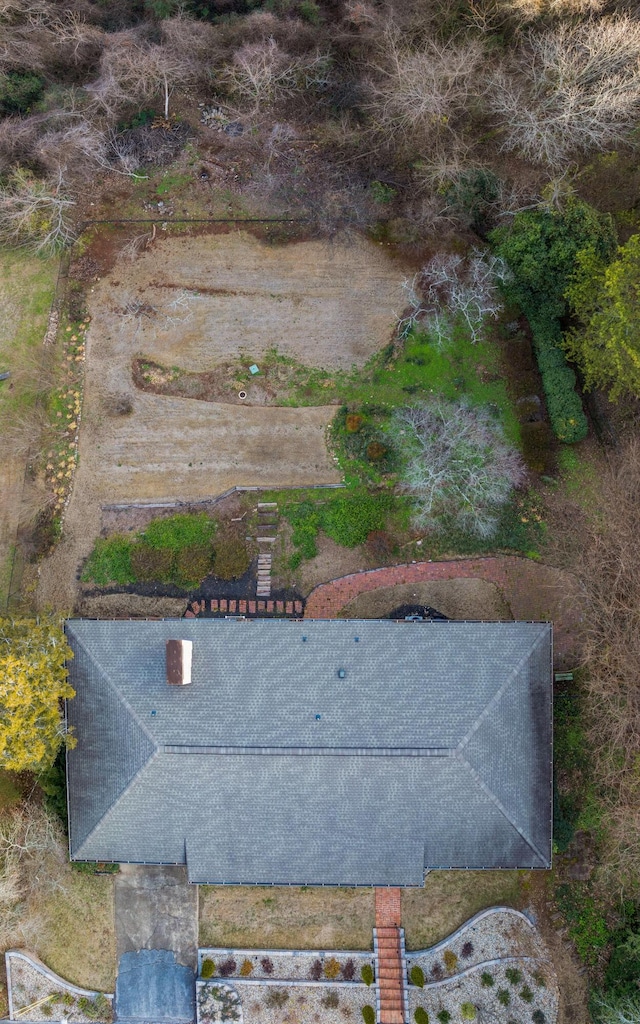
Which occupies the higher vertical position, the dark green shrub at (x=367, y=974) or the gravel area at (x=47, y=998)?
the dark green shrub at (x=367, y=974)

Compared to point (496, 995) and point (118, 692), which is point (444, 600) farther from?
point (496, 995)

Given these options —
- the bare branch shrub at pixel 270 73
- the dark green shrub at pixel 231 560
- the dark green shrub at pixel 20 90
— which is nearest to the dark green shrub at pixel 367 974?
the dark green shrub at pixel 231 560

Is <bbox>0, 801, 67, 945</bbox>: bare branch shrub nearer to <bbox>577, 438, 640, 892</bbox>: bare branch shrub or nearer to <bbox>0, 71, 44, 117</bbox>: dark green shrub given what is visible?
<bbox>577, 438, 640, 892</bbox>: bare branch shrub

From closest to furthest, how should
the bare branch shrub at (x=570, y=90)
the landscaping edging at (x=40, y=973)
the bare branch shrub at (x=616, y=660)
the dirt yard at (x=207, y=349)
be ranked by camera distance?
the bare branch shrub at (x=616, y=660), the bare branch shrub at (x=570, y=90), the landscaping edging at (x=40, y=973), the dirt yard at (x=207, y=349)

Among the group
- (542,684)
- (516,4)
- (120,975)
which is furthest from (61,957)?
(516,4)

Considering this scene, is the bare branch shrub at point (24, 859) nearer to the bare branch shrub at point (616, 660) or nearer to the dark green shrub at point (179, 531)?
the dark green shrub at point (179, 531)

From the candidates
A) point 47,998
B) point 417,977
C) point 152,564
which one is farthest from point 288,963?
point 152,564
